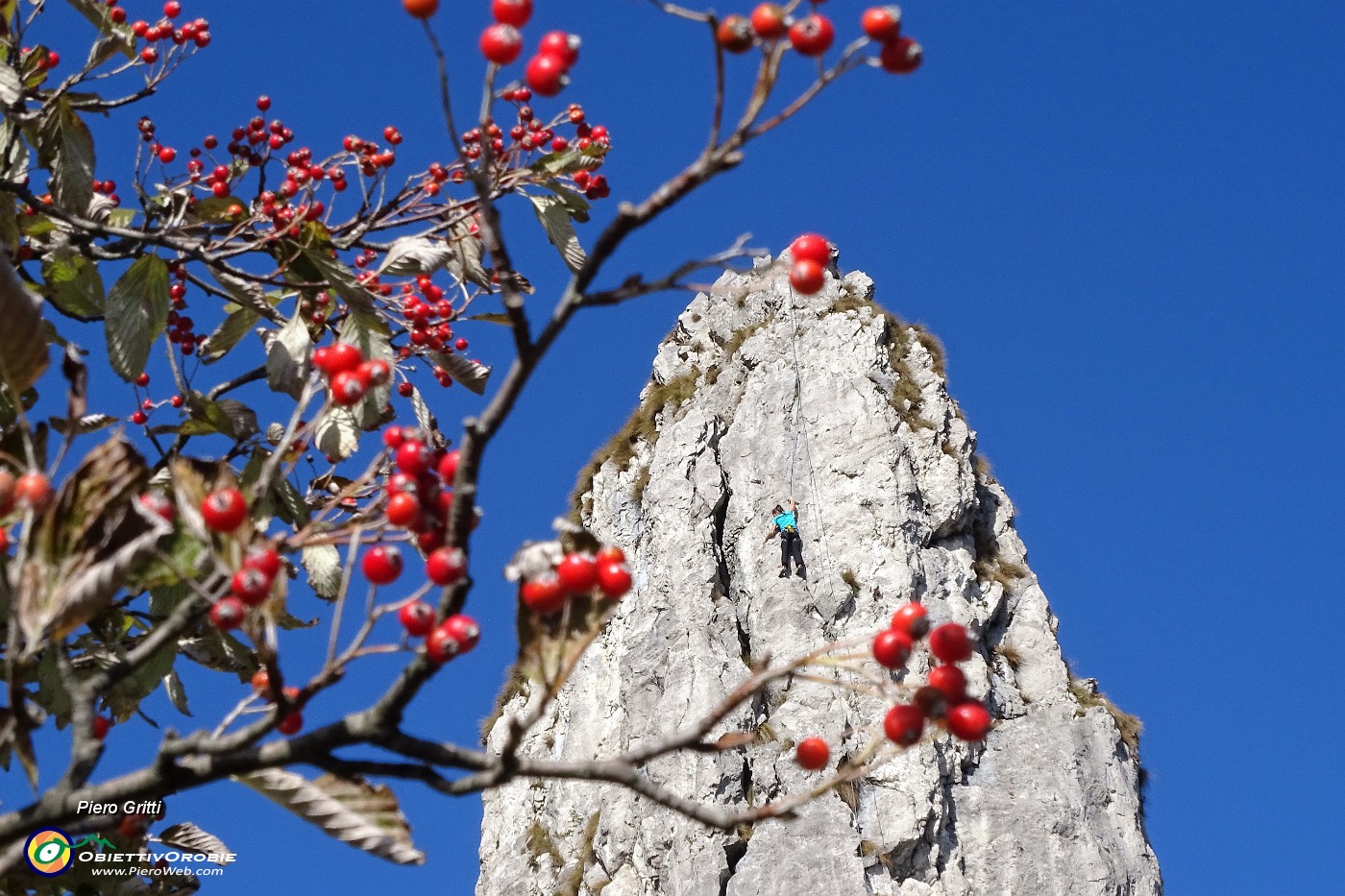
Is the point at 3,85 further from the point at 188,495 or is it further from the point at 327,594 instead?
the point at 188,495

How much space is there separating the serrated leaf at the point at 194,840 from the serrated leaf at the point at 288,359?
1.60 m

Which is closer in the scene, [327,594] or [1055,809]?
Result: [327,594]

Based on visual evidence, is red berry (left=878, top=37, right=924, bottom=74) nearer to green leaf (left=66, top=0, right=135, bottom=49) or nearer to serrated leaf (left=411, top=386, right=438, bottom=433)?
serrated leaf (left=411, top=386, right=438, bottom=433)

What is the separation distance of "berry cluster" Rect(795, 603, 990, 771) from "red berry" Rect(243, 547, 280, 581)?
1037 millimetres

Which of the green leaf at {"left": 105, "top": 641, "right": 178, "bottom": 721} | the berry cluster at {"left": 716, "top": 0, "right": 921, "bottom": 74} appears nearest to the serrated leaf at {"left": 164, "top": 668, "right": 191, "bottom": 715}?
the green leaf at {"left": 105, "top": 641, "right": 178, "bottom": 721}

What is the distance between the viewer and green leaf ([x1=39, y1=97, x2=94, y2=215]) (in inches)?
191

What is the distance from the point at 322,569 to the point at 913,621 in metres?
3.14

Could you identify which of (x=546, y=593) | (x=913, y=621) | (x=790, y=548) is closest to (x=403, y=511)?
(x=546, y=593)

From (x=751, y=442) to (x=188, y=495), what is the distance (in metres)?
35.5

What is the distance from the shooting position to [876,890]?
1060 inches

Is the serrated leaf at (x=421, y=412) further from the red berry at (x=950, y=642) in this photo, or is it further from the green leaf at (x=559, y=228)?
the red berry at (x=950, y=642)

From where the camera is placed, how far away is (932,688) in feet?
7.12

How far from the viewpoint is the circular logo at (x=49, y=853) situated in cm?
357

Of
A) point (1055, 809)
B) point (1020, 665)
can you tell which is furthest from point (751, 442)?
point (1055, 809)
